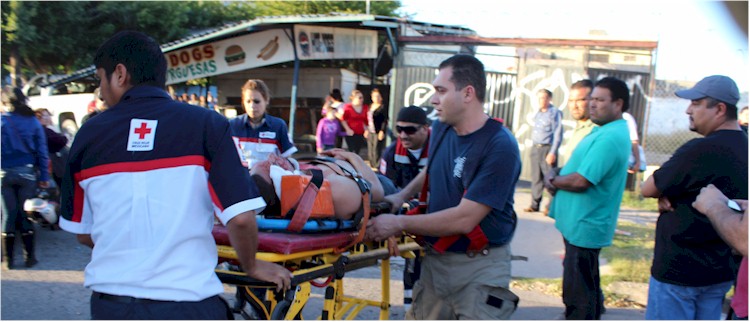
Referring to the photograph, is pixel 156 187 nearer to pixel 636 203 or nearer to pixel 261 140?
pixel 261 140

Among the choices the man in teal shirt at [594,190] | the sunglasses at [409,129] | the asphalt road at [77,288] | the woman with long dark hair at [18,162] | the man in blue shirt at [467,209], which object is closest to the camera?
the man in blue shirt at [467,209]

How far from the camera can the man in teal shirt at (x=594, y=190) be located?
15.5 feet

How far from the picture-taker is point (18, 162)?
6.55m

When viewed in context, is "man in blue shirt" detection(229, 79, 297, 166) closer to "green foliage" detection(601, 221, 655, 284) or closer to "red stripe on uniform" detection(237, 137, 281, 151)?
"red stripe on uniform" detection(237, 137, 281, 151)

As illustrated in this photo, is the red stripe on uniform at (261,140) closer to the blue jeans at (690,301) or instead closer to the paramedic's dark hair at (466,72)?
the paramedic's dark hair at (466,72)

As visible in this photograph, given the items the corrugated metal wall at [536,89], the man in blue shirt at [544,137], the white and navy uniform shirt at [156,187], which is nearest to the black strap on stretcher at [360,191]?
the white and navy uniform shirt at [156,187]

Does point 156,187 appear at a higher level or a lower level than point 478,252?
higher

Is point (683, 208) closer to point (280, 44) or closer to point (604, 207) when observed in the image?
point (604, 207)

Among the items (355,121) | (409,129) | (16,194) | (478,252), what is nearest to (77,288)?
(16,194)

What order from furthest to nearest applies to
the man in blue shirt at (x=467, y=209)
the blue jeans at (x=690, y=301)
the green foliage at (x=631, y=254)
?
the green foliage at (x=631, y=254)
the blue jeans at (x=690, y=301)
the man in blue shirt at (x=467, y=209)

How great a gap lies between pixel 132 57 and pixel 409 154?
330 cm

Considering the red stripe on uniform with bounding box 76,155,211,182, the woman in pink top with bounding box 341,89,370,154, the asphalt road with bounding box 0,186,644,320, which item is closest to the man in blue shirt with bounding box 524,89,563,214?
the asphalt road with bounding box 0,186,644,320

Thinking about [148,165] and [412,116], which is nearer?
[148,165]

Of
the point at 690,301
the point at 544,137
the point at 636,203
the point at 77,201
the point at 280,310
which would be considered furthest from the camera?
the point at 636,203
